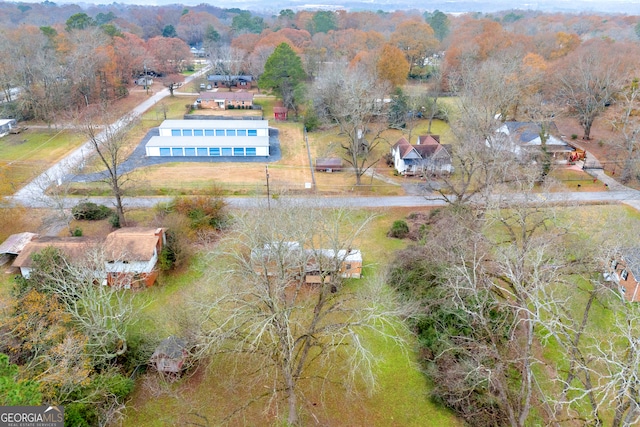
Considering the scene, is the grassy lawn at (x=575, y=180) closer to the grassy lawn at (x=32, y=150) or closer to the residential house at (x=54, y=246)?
the residential house at (x=54, y=246)

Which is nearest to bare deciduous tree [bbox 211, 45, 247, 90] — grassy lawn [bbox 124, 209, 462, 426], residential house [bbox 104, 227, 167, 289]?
residential house [bbox 104, 227, 167, 289]

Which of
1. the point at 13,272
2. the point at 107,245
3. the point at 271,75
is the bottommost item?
the point at 13,272

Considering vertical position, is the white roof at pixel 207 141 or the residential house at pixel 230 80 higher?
the residential house at pixel 230 80

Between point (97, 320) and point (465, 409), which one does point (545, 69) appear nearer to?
point (465, 409)

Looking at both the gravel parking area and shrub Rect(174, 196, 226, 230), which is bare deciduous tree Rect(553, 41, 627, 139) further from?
shrub Rect(174, 196, 226, 230)

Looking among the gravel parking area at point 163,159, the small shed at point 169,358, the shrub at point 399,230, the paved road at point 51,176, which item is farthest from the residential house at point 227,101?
the small shed at point 169,358

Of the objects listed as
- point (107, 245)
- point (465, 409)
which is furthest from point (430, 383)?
point (107, 245)

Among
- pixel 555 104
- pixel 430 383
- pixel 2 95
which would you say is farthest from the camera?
pixel 2 95
